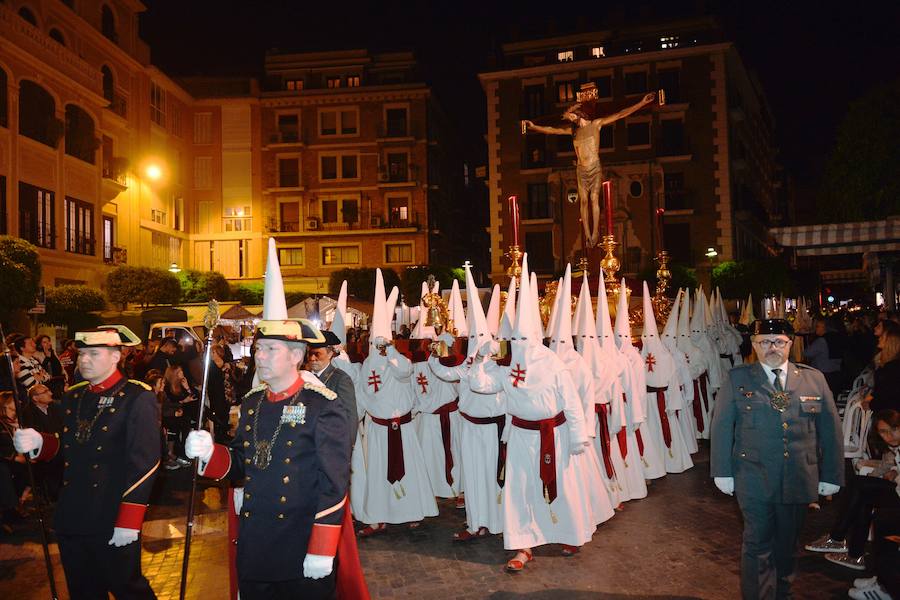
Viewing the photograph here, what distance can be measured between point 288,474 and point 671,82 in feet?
115

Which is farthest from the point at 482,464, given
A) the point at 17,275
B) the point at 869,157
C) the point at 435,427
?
the point at 17,275

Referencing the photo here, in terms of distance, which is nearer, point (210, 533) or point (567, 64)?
point (210, 533)

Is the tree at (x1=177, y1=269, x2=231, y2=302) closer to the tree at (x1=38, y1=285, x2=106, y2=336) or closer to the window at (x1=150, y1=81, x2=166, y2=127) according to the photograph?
the window at (x1=150, y1=81, x2=166, y2=127)

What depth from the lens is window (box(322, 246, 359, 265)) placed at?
4425 centimetres

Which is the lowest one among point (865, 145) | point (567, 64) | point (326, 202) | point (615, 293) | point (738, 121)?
point (615, 293)

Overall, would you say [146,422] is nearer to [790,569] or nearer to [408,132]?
[790,569]

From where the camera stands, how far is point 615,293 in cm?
934

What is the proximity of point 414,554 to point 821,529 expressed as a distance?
4014 mm

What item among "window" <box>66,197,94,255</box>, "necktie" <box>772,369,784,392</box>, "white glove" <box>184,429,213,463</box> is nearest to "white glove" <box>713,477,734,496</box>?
"necktie" <box>772,369,784,392</box>

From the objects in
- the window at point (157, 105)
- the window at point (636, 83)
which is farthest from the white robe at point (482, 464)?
the window at point (157, 105)

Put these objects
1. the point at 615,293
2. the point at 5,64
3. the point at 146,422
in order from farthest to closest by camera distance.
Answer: the point at 5,64
the point at 615,293
the point at 146,422

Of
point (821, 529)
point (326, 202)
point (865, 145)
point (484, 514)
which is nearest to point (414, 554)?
point (484, 514)

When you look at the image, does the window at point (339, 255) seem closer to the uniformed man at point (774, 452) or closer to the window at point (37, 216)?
the window at point (37, 216)

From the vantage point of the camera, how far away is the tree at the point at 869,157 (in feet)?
49.6
